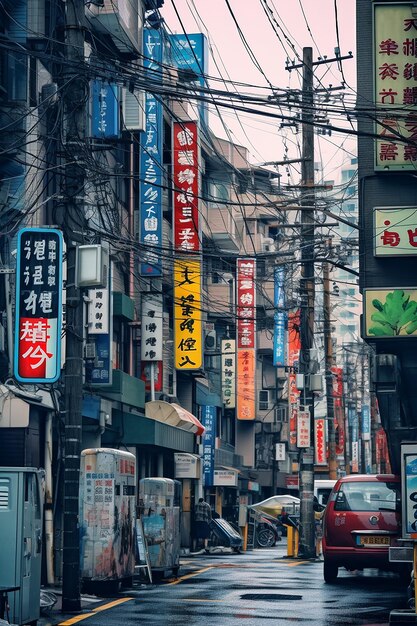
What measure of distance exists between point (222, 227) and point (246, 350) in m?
7.01

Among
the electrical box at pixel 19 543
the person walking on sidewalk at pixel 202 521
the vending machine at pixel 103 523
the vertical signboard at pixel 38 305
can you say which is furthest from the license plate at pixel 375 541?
the person walking on sidewalk at pixel 202 521

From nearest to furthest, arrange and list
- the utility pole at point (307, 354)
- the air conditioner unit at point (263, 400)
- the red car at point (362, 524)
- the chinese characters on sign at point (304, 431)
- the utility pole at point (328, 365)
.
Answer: the red car at point (362, 524) → the utility pole at point (307, 354) → the chinese characters on sign at point (304, 431) → the utility pole at point (328, 365) → the air conditioner unit at point (263, 400)

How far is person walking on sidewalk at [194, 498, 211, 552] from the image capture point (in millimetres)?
38312

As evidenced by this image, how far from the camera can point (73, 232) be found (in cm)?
1773

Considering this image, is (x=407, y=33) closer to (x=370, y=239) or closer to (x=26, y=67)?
(x=370, y=239)

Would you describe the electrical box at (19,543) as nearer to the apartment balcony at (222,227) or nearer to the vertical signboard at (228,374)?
the apartment balcony at (222,227)

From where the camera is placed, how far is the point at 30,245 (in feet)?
62.8

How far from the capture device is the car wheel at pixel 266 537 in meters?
46.4

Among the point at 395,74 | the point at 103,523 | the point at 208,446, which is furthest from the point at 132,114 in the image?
the point at 208,446

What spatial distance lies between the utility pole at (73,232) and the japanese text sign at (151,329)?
1728 cm

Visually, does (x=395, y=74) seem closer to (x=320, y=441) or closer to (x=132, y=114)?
(x=132, y=114)

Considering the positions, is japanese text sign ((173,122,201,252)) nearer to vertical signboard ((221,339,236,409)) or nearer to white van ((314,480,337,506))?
vertical signboard ((221,339,236,409))

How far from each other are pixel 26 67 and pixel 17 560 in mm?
14614

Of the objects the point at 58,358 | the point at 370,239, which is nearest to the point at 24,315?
the point at 58,358
